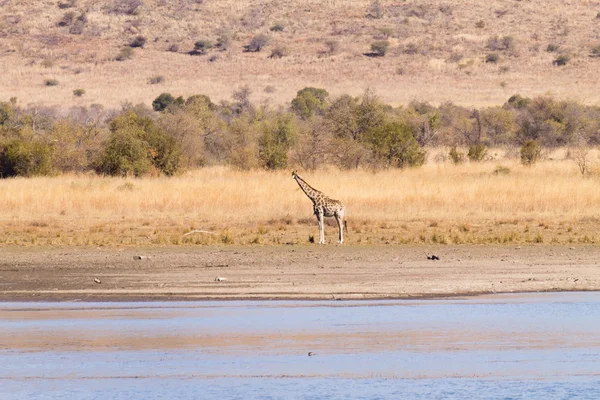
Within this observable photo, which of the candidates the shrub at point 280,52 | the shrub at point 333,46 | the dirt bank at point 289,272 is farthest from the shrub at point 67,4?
the dirt bank at point 289,272

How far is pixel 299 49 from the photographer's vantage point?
283 feet

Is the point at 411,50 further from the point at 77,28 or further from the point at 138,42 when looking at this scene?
the point at 77,28

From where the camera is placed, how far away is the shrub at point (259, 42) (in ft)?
284

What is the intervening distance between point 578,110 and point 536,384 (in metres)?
45.3

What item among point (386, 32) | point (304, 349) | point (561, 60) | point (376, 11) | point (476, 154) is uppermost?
point (376, 11)

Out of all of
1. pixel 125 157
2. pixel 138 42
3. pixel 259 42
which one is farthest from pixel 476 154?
pixel 138 42

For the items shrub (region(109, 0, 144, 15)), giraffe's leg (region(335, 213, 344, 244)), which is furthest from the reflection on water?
shrub (region(109, 0, 144, 15))

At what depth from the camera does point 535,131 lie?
48.6 meters

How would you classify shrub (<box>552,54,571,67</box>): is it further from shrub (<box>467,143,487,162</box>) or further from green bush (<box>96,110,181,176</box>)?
green bush (<box>96,110,181,176</box>)

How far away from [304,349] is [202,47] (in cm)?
7734

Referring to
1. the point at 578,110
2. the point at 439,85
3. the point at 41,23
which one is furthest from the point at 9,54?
the point at 578,110

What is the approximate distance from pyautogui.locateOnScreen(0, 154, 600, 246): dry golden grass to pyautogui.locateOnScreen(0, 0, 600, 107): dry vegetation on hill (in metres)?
44.7

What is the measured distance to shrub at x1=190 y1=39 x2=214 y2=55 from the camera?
8600 centimetres

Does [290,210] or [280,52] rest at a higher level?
[280,52]
